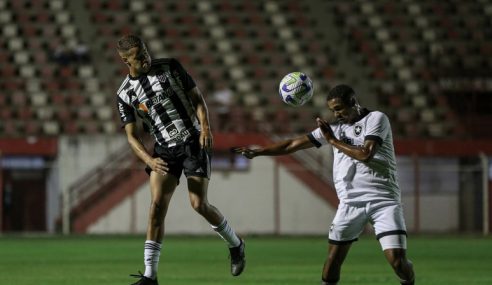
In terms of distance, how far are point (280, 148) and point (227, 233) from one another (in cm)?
153

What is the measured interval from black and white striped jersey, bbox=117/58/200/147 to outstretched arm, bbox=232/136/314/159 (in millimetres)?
960

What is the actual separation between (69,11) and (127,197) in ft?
28.3

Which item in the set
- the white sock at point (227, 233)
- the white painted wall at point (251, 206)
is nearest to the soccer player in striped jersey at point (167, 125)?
the white sock at point (227, 233)

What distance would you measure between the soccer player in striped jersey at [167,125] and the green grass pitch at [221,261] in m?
2.38

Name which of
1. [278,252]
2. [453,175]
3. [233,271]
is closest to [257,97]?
[453,175]

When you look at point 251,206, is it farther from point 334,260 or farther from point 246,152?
point 334,260

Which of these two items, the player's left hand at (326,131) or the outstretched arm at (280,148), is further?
the outstretched arm at (280,148)

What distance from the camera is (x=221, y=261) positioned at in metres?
17.0

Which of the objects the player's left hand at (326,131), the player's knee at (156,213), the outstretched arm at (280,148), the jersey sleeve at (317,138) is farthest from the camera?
the player's knee at (156,213)

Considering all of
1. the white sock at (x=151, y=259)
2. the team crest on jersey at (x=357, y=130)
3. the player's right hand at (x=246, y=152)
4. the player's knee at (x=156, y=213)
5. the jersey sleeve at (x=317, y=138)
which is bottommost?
the white sock at (x=151, y=259)

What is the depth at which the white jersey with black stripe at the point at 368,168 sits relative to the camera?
9.59 meters

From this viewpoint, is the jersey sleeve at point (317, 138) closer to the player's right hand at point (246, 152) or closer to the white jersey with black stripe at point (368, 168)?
the white jersey with black stripe at point (368, 168)

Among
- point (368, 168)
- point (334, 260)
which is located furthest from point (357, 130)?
point (334, 260)

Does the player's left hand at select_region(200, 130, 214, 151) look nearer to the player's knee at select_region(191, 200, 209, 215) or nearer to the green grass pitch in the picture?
the player's knee at select_region(191, 200, 209, 215)
